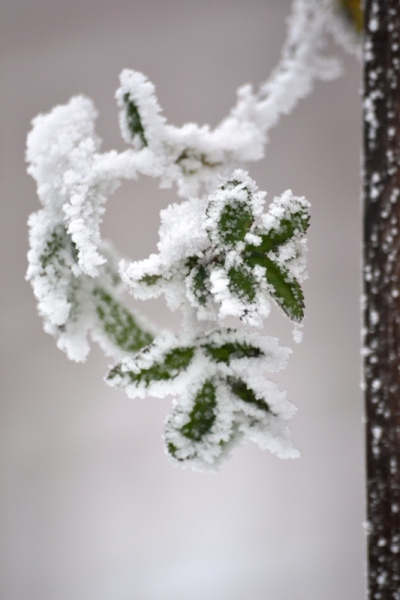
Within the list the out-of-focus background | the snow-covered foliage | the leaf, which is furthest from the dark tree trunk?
the out-of-focus background

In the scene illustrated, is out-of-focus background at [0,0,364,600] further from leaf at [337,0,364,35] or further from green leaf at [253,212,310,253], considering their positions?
green leaf at [253,212,310,253]

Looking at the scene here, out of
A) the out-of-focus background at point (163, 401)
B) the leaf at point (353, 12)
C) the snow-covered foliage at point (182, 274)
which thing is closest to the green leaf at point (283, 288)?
the snow-covered foliage at point (182, 274)

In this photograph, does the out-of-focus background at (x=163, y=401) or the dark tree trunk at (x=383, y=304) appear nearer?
the dark tree trunk at (x=383, y=304)

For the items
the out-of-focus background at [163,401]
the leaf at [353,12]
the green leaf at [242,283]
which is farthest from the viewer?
the out-of-focus background at [163,401]

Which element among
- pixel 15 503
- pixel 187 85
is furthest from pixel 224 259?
pixel 15 503

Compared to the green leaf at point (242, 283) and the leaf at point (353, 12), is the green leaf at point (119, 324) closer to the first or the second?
the green leaf at point (242, 283)

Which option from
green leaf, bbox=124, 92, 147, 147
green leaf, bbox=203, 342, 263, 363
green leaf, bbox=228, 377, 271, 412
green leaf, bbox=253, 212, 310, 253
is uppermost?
green leaf, bbox=124, 92, 147, 147

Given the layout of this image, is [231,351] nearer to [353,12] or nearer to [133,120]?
[133,120]
